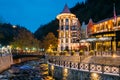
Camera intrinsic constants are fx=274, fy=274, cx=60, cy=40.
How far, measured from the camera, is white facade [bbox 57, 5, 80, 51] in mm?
127188

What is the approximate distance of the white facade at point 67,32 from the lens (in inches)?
5007

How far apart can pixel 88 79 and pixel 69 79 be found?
6952mm

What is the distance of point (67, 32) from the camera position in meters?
129

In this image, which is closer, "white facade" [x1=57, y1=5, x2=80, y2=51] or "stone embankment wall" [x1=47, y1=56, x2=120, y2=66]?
"stone embankment wall" [x1=47, y1=56, x2=120, y2=66]

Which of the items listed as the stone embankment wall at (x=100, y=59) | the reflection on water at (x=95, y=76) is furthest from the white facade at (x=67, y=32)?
the reflection on water at (x=95, y=76)

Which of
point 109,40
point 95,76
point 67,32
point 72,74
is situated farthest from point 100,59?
point 67,32

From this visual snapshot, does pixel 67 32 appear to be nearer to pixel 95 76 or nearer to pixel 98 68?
pixel 98 68

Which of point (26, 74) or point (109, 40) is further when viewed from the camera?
point (109, 40)

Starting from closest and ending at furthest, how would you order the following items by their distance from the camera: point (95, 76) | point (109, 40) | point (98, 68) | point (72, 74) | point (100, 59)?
1. point (95, 76)
2. point (98, 68)
3. point (72, 74)
4. point (100, 59)
5. point (109, 40)

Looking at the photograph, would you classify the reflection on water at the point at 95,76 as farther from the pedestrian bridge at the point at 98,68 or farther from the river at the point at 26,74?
the river at the point at 26,74

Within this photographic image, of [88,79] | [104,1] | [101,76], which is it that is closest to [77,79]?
[88,79]

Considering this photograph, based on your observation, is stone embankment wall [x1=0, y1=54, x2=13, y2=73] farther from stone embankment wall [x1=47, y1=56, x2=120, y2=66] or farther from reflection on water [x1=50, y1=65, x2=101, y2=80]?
reflection on water [x1=50, y1=65, x2=101, y2=80]

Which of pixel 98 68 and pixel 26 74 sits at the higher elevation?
pixel 98 68

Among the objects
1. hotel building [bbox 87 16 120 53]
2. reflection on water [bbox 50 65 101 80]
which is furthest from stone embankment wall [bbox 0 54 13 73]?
hotel building [bbox 87 16 120 53]
